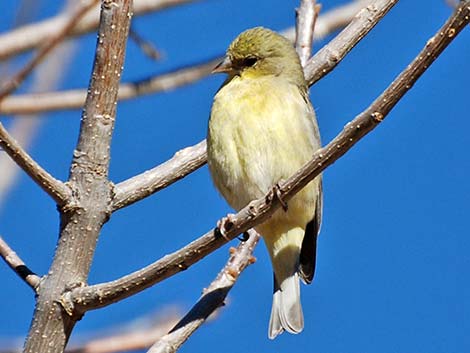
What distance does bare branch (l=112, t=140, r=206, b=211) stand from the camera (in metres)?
2.53

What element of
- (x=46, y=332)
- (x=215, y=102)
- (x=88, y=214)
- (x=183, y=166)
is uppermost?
(x=215, y=102)

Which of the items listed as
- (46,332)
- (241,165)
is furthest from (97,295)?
(241,165)

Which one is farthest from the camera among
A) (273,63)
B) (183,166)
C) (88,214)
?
A: (273,63)

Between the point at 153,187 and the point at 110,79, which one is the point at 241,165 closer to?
the point at 153,187

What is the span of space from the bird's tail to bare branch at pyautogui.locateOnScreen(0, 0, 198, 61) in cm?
120

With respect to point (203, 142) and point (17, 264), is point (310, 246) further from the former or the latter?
point (17, 264)

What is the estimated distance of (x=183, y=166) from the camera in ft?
9.56

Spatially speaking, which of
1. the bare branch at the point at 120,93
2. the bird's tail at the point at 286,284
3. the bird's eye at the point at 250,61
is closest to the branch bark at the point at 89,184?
the bare branch at the point at 120,93

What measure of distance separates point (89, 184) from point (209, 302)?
0.51 metres

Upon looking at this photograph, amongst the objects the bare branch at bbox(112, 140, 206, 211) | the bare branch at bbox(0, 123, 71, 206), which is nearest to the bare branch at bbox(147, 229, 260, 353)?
the bare branch at bbox(112, 140, 206, 211)

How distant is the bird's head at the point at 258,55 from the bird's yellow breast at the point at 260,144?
27cm

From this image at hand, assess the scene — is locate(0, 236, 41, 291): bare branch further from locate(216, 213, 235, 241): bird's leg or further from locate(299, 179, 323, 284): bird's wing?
locate(299, 179, 323, 284): bird's wing

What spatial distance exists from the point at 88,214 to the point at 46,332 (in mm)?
341

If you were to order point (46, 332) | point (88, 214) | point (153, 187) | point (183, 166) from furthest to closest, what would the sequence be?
point (183, 166), point (153, 187), point (88, 214), point (46, 332)
